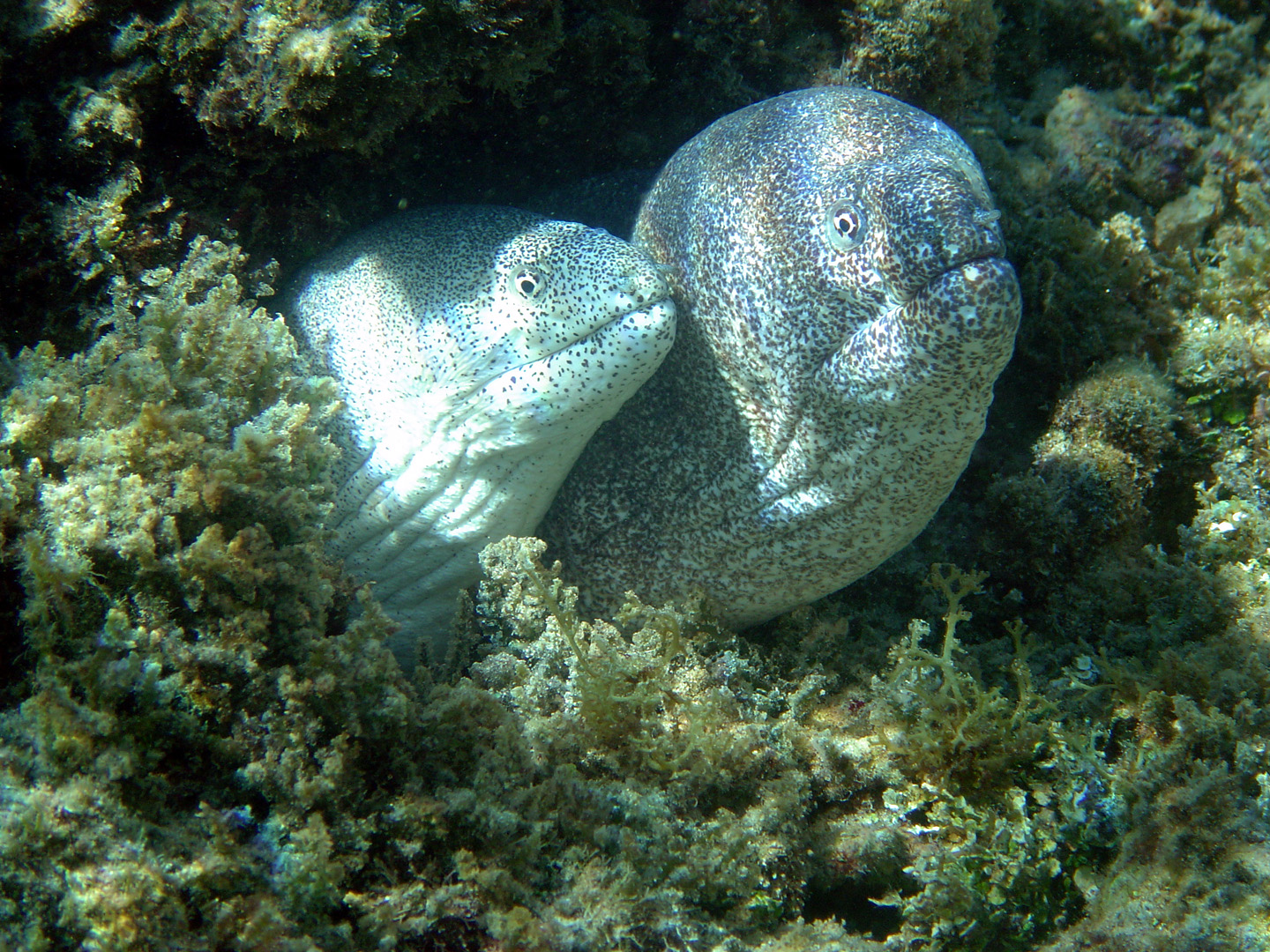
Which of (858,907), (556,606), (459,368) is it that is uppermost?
(459,368)

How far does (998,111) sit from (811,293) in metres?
2.65

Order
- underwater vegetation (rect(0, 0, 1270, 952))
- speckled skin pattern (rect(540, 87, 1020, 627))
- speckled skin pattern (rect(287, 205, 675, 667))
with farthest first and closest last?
1. speckled skin pattern (rect(287, 205, 675, 667))
2. speckled skin pattern (rect(540, 87, 1020, 627))
3. underwater vegetation (rect(0, 0, 1270, 952))

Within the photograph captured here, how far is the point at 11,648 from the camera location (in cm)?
164

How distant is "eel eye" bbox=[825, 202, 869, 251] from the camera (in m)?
2.24

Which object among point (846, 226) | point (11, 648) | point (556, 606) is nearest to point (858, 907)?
point (556, 606)

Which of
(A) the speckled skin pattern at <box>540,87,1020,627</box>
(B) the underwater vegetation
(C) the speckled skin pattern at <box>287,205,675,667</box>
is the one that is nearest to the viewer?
(B) the underwater vegetation

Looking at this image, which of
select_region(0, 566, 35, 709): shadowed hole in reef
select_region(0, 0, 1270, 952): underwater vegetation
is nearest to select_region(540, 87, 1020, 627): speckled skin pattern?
select_region(0, 0, 1270, 952): underwater vegetation

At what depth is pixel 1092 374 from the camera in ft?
10.7

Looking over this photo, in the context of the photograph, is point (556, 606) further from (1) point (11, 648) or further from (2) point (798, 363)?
(1) point (11, 648)

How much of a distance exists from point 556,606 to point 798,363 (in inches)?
48.2

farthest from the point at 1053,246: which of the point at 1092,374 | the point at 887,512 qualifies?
the point at 887,512

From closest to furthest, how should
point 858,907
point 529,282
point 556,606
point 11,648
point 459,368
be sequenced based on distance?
1. point 11,648
2. point 858,907
3. point 556,606
4. point 529,282
5. point 459,368

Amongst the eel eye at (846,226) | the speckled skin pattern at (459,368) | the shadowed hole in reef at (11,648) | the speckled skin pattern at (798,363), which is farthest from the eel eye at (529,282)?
the shadowed hole in reef at (11,648)

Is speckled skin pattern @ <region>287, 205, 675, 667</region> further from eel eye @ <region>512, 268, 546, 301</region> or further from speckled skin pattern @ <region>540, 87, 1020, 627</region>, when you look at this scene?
speckled skin pattern @ <region>540, 87, 1020, 627</region>
